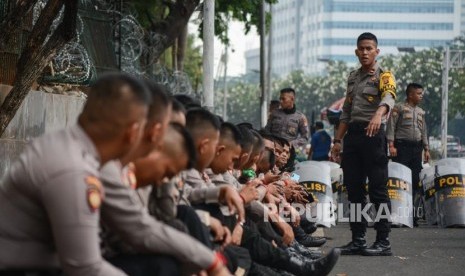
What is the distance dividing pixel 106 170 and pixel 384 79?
690 centimetres

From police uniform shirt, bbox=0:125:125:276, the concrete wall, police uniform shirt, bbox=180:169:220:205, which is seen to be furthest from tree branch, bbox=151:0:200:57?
police uniform shirt, bbox=0:125:125:276

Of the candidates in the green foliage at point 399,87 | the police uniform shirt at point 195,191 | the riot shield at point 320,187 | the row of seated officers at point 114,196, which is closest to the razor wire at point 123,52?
the riot shield at point 320,187

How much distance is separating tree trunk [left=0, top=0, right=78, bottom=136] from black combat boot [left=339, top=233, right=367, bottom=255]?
3157mm

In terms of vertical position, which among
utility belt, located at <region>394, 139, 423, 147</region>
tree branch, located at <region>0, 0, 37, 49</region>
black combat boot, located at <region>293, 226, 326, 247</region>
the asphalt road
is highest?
tree branch, located at <region>0, 0, 37, 49</region>

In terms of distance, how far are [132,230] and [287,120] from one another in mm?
11775

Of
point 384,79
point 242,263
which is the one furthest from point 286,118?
point 242,263

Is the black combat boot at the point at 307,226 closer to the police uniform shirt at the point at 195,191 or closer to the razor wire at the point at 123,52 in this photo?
the razor wire at the point at 123,52

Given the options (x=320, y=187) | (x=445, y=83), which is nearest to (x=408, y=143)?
(x=320, y=187)

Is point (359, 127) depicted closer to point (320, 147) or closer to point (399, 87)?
point (320, 147)

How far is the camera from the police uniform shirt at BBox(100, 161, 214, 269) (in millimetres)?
4965

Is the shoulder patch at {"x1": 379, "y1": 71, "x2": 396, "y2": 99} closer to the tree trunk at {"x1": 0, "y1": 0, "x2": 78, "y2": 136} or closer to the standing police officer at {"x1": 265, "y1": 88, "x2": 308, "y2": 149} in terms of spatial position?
the tree trunk at {"x1": 0, "y1": 0, "x2": 78, "y2": 136}

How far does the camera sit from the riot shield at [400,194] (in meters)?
15.4

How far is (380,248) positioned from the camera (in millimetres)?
11688

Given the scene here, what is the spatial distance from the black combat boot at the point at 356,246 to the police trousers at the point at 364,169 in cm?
4
